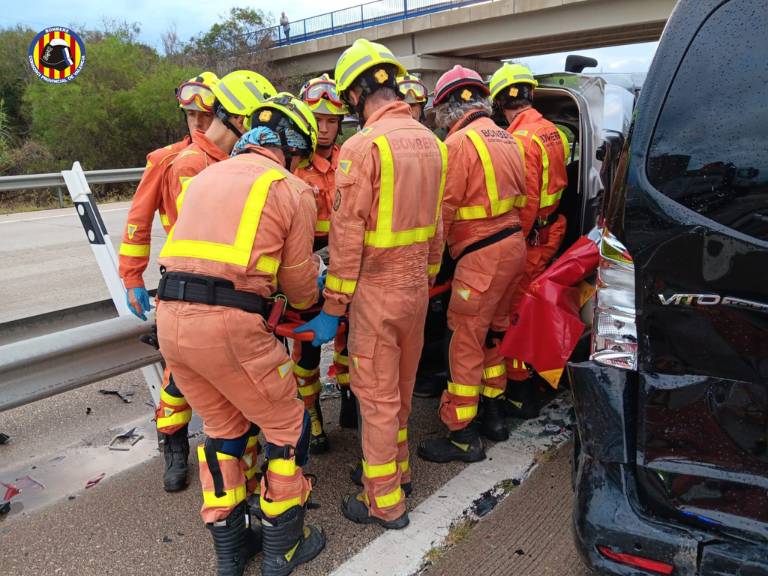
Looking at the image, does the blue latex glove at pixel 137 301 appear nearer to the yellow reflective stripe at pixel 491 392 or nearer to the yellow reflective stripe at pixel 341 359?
the yellow reflective stripe at pixel 341 359

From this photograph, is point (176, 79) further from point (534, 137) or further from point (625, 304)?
point (625, 304)

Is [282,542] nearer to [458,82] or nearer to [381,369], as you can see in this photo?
[381,369]

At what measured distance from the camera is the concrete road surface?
6.19 meters

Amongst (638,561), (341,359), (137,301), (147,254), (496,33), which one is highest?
(496,33)

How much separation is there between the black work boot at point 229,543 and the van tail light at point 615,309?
1.57m

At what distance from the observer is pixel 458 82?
3.29m

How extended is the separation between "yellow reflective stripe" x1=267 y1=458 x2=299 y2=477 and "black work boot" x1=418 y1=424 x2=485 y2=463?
1.06 metres

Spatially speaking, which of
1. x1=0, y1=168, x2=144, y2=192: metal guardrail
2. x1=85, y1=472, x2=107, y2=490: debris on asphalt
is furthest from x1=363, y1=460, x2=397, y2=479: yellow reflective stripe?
x1=0, y1=168, x2=144, y2=192: metal guardrail

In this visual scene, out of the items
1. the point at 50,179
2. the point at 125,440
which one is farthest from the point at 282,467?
the point at 50,179

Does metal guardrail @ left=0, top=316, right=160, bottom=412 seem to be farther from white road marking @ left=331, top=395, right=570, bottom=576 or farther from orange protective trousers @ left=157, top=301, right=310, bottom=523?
white road marking @ left=331, top=395, right=570, bottom=576

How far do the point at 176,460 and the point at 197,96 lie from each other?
2104 mm

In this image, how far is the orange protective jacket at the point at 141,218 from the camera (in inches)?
121

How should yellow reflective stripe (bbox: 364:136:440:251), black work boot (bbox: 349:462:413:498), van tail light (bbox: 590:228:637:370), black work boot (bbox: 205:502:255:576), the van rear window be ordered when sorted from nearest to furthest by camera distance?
the van rear window < van tail light (bbox: 590:228:637:370) < black work boot (bbox: 205:502:255:576) < yellow reflective stripe (bbox: 364:136:440:251) < black work boot (bbox: 349:462:413:498)

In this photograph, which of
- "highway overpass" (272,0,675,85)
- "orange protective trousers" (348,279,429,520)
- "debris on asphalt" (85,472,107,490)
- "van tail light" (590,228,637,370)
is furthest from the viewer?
"highway overpass" (272,0,675,85)
